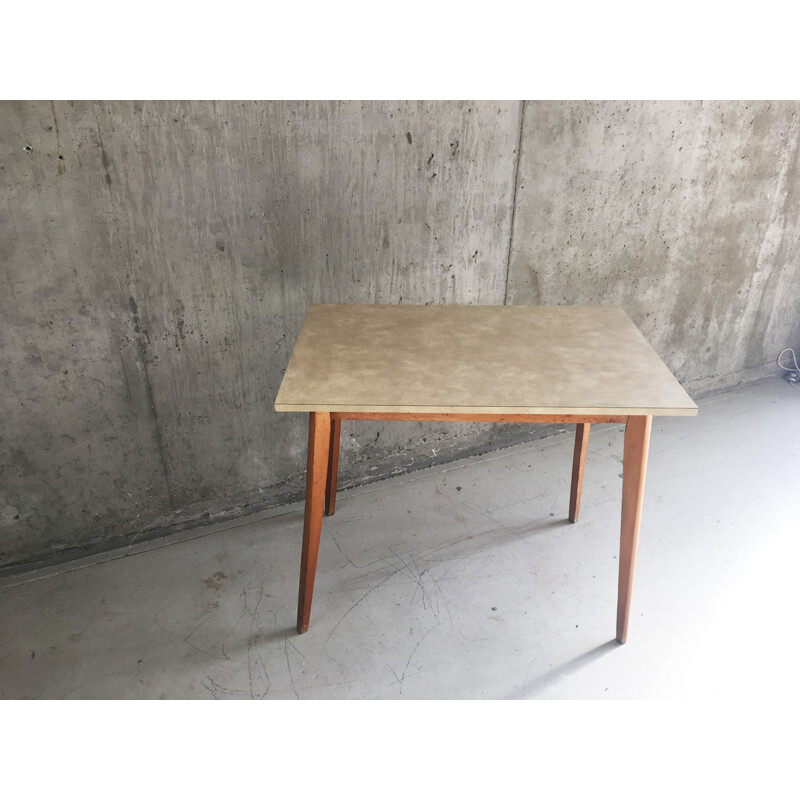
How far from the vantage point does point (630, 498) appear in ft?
6.67

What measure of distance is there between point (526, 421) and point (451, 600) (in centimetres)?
74

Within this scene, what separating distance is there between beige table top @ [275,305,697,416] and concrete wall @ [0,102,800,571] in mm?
339

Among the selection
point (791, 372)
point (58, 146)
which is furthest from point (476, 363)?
point (791, 372)

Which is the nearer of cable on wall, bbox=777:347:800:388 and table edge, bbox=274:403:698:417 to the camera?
table edge, bbox=274:403:698:417

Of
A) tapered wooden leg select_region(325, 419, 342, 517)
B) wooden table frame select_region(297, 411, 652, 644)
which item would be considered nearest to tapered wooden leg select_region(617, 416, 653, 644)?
wooden table frame select_region(297, 411, 652, 644)

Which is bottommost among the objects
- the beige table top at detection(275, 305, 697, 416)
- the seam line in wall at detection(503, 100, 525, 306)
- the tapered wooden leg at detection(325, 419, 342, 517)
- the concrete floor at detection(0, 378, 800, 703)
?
the concrete floor at detection(0, 378, 800, 703)

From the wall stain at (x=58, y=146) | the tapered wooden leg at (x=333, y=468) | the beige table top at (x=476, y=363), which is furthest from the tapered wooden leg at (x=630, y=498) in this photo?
the wall stain at (x=58, y=146)

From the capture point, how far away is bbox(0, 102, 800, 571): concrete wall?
216 centimetres

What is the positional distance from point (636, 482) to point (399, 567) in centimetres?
91

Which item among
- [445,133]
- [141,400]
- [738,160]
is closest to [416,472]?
[141,400]

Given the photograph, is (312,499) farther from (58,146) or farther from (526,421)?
(58,146)

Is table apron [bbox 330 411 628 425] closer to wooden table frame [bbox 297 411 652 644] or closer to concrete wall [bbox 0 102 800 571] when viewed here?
wooden table frame [bbox 297 411 652 644]

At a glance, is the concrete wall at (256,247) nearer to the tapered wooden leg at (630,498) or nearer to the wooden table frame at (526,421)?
the wooden table frame at (526,421)

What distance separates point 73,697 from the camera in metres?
2.04
